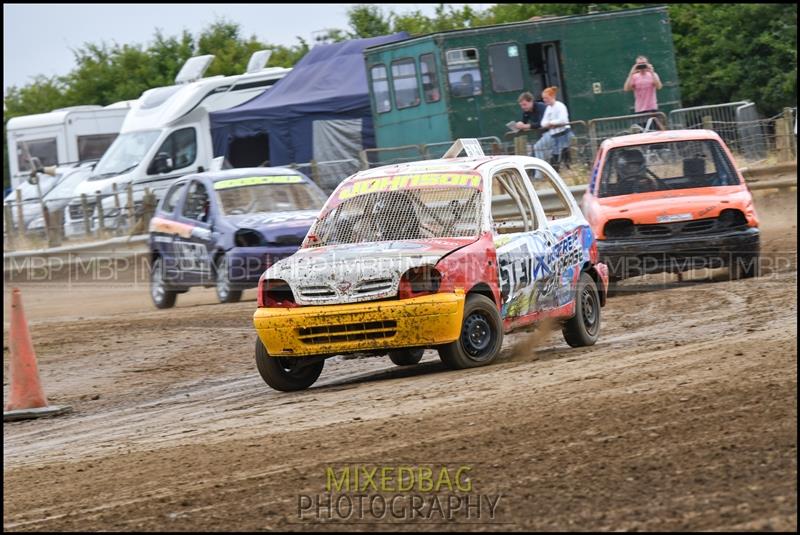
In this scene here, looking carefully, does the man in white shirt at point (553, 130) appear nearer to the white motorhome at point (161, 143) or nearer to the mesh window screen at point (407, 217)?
the white motorhome at point (161, 143)

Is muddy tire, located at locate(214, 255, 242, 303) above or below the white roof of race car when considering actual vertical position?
below

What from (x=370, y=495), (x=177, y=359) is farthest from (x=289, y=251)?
(x=370, y=495)

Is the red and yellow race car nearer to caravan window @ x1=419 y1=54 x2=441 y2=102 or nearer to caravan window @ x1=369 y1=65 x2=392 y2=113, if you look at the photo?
caravan window @ x1=419 y1=54 x2=441 y2=102

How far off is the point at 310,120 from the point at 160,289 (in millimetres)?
9494

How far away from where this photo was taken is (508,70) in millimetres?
24188

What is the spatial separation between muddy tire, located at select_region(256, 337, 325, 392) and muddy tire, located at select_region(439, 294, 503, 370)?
94 centimetres

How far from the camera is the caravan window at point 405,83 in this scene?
24688 mm

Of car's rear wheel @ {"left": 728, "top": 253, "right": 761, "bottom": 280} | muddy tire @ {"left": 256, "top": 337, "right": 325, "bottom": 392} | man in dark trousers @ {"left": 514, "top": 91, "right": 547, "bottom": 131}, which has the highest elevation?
man in dark trousers @ {"left": 514, "top": 91, "right": 547, "bottom": 131}

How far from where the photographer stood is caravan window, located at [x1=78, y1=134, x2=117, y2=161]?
3275cm

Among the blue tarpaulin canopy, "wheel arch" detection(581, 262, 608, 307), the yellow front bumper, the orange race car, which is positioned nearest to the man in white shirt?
the orange race car

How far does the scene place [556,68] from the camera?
2478cm

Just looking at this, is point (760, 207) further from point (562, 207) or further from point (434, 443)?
point (434, 443)

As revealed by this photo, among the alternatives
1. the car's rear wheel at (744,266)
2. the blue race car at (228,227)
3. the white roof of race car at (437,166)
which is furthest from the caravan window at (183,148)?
the white roof of race car at (437,166)

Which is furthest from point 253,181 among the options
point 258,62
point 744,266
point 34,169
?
point 258,62
